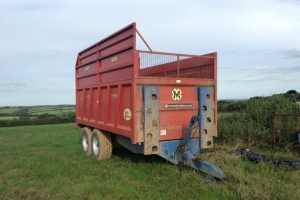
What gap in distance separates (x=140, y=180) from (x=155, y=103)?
1519 mm

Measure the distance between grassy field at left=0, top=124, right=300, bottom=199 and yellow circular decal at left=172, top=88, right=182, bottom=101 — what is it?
142 centimetres

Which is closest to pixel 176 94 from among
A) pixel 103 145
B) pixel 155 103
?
pixel 155 103

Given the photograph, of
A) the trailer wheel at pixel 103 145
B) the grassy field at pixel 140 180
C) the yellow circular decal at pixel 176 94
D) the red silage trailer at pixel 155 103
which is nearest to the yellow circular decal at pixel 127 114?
the red silage trailer at pixel 155 103

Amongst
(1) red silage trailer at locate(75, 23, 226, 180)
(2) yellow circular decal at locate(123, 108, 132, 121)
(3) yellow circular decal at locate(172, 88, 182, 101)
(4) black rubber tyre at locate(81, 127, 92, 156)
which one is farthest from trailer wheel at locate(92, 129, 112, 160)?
(3) yellow circular decal at locate(172, 88, 182, 101)

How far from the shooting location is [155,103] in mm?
6051

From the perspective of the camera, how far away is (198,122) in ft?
21.0

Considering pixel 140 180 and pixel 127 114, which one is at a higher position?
pixel 127 114

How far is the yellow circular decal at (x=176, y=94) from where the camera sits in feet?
20.8

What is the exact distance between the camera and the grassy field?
4.68 m

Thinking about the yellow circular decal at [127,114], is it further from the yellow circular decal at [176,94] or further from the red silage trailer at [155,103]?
the yellow circular decal at [176,94]

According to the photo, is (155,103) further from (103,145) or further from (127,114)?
(103,145)

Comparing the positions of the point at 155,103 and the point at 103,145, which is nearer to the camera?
the point at 155,103

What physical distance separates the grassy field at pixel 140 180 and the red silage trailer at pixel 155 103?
35cm

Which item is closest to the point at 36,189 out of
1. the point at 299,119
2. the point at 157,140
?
the point at 157,140
